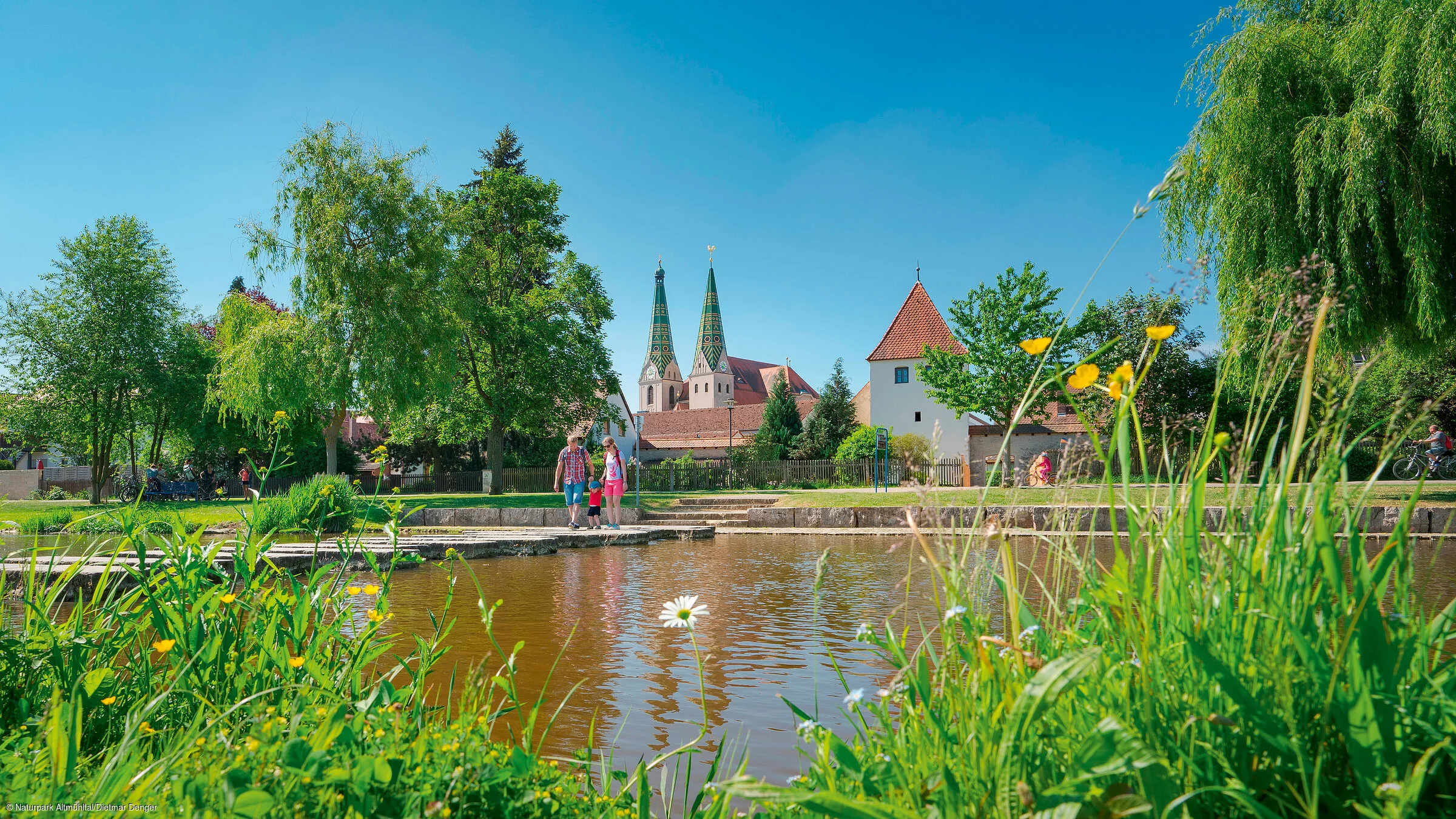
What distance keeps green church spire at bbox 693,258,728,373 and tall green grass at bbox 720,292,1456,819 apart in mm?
112968

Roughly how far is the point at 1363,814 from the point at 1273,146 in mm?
14183

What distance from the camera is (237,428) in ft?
111

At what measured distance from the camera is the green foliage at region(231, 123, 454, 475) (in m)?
22.2

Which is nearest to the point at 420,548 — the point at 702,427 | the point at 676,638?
the point at 676,638

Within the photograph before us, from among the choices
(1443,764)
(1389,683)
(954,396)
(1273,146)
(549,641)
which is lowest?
(549,641)

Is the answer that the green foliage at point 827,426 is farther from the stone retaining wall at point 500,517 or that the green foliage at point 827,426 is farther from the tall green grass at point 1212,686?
the tall green grass at point 1212,686

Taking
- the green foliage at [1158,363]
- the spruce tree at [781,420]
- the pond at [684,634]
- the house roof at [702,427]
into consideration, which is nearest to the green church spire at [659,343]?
the house roof at [702,427]

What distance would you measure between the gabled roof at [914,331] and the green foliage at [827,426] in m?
4.03

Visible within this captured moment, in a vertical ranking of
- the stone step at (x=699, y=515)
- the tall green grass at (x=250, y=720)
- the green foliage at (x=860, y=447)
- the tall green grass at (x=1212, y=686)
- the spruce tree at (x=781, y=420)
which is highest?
the spruce tree at (x=781, y=420)

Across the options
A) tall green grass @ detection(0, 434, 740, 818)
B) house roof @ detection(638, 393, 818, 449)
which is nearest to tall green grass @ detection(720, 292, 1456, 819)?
tall green grass @ detection(0, 434, 740, 818)

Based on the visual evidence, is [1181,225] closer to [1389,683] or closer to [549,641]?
[549,641]

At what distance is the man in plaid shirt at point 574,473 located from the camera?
15281 mm

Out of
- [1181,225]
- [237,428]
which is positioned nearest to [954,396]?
[1181,225]

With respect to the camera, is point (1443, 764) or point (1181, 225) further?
point (1181, 225)
